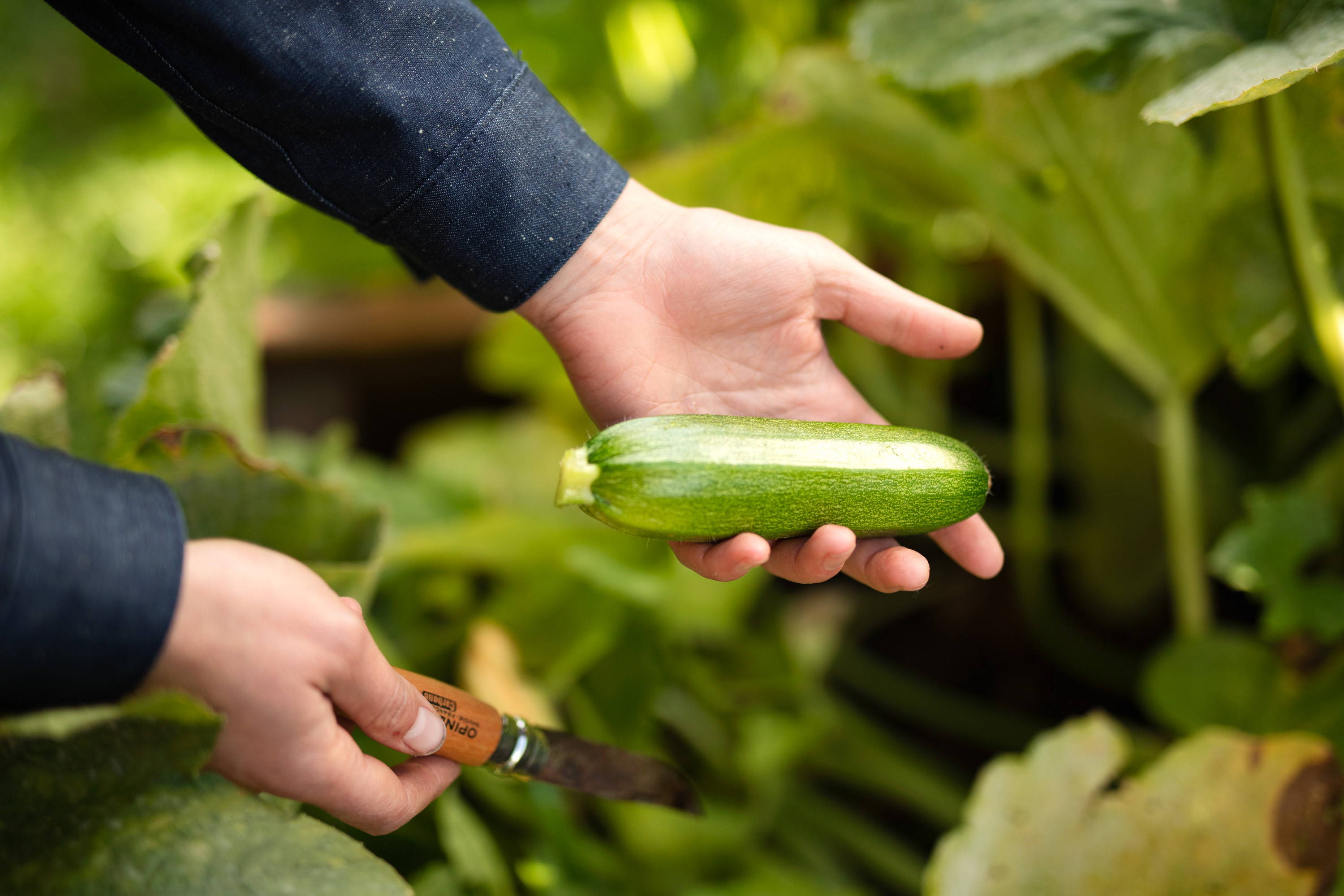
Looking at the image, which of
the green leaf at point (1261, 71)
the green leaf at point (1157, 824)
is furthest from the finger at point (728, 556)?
the green leaf at point (1261, 71)

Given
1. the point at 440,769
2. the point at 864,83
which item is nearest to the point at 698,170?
the point at 864,83

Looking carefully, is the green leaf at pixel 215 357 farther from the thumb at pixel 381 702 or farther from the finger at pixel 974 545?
the finger at pixel 974 545

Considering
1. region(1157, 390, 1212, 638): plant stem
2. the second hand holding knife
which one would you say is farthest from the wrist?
region(1157, 390, 1212, 638): plant stem

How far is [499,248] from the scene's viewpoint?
846 millimetres

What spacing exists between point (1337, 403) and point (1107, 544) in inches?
17.0

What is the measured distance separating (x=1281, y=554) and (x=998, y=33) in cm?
67

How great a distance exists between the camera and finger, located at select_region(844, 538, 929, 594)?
0.77m

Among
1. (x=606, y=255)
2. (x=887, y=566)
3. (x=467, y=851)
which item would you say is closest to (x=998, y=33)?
(x=606, y=255)

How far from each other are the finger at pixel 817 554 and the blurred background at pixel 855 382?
37 cm

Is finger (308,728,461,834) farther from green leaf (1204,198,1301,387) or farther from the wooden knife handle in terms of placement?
green leaf (1204,198,1301,387)

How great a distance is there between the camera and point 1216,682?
3.84ft

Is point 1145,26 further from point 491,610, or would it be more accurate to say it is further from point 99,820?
point 99,820

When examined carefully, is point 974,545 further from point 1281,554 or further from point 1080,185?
point 1080,185

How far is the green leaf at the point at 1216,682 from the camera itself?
1.15 meters
